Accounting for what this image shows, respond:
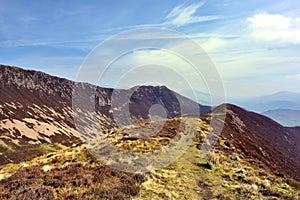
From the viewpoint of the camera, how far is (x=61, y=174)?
61.6 ft

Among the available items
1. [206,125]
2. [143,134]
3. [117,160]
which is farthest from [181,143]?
[206,125]

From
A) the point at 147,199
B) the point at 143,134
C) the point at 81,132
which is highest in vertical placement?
the point at 143,134

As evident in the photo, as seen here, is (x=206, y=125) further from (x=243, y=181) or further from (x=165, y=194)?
(x=165, y=194)

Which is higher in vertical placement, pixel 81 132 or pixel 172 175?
pixel 172 175

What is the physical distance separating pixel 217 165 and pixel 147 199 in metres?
9.66

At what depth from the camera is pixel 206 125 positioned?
40.2 m

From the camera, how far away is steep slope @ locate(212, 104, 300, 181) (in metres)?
33.4

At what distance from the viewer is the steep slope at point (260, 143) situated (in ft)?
109

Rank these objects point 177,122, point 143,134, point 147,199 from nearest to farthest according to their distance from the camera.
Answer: point 147,199
point 143,134
point 177,122

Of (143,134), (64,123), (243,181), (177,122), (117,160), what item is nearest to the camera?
(243,181)

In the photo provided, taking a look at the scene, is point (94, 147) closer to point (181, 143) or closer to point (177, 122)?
point (181, 143)

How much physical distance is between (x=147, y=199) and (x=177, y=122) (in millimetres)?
25734

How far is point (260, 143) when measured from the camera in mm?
46281

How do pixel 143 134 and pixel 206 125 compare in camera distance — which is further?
pixel 206 125
